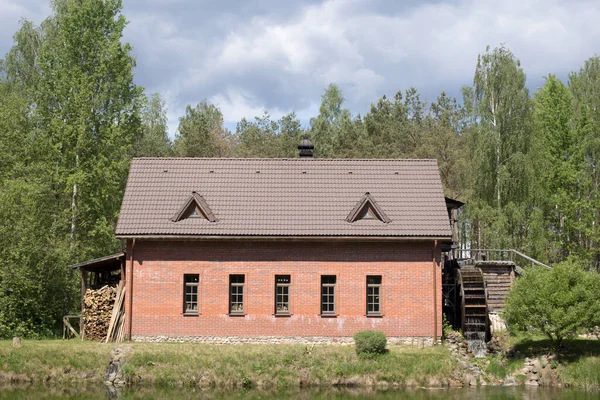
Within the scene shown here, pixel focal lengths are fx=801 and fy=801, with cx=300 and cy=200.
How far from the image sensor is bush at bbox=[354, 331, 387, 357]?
25.9 m

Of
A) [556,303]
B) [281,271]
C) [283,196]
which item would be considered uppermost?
[283,196]

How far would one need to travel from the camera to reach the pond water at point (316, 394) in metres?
22.9

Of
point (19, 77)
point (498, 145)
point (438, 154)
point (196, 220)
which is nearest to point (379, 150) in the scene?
point (438, 154)

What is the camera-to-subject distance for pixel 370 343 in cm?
2588

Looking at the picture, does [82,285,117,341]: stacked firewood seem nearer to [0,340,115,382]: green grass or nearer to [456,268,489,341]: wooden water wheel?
[0,340,115,382]: green grass

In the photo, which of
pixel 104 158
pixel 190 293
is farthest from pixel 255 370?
pixel 104 158

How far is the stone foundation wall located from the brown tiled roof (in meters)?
3.66

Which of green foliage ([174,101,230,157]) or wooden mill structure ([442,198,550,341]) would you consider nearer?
wooden mill structure ([442,198,550,341])

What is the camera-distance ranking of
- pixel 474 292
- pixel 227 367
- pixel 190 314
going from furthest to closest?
pixel 474 292
pixel 190 314
pixel 227 367

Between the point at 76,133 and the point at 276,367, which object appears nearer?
the point at 276,367

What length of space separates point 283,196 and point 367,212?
325 centimetres

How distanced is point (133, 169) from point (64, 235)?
24.7 ft

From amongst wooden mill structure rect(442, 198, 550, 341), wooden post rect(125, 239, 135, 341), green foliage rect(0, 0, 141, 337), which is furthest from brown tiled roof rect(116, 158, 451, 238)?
green foliage rect(0, 0, 141, 337)

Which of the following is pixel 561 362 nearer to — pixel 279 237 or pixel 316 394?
pixel 316 394
